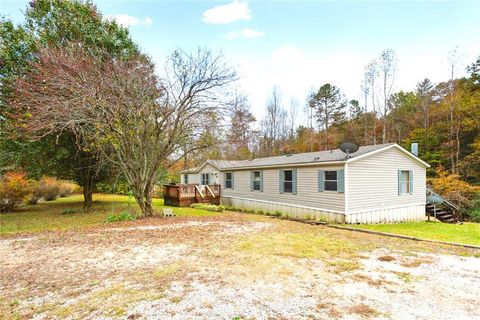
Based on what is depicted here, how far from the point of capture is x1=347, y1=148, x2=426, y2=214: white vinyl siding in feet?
34.4

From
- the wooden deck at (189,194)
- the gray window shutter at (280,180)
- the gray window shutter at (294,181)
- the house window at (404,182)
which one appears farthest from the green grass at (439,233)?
the wooden deck at (189,194)

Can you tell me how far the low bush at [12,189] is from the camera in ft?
43.5

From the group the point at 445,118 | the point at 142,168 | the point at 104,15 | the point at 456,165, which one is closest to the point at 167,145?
the point at 142,168

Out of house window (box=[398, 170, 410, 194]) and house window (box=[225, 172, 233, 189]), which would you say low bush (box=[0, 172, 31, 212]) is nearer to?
house window (box=[225, 172, 233, 189])

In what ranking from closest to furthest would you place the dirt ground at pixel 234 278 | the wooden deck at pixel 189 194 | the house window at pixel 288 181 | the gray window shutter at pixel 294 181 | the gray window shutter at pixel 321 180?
the dirt ground at pixel 234 278, the gray window shutter at pixel 321 180, the gray window shutter at pixel 294 181, the house window at pixel 288 181, the wooden deck at pixel 189 194

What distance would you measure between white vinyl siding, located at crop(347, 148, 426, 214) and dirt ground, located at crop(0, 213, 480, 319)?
12.6ft

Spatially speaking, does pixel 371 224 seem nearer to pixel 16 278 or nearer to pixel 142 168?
pixel 142 168

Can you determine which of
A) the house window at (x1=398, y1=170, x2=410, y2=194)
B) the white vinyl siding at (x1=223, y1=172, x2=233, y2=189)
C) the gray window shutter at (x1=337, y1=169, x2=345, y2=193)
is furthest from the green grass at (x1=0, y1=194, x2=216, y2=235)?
the house window at (x1=398, y1=170, x2=410, y2=194)

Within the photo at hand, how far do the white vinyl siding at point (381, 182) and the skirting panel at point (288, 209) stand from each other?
818 millimetres

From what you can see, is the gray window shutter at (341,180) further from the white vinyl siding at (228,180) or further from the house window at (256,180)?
the white vinyl siding at (228,180)

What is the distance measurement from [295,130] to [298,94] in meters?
4.09

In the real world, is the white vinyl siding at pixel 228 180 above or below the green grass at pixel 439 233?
above

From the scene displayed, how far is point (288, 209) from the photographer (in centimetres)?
1294

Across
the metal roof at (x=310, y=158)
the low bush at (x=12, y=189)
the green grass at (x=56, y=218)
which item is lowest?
the green grass at (x=56, y=218)
